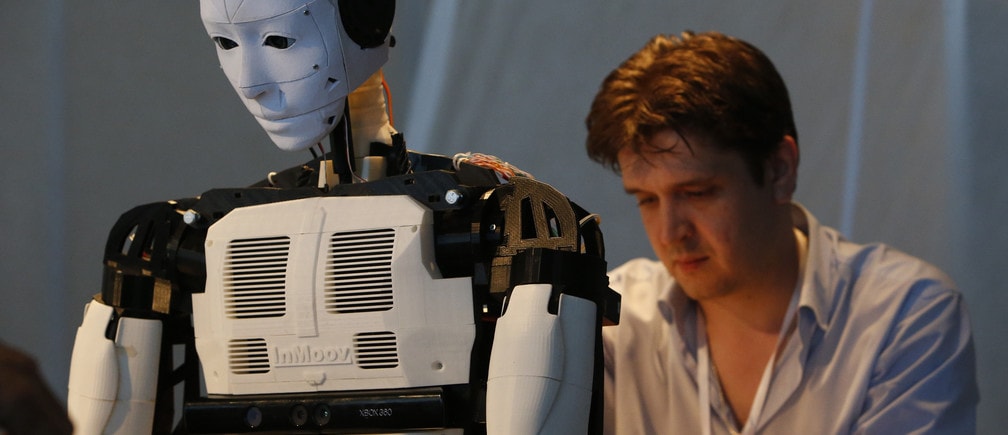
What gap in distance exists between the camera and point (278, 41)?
137 cm

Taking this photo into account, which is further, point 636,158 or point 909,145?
point 909,145

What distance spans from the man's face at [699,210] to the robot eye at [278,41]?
70 centimetres

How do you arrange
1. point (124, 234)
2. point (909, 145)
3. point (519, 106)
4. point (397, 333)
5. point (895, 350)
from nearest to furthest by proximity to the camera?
point (397, 333) < point (124, 234) < point (895, 350) < point (909, 145) < point (519, 106)

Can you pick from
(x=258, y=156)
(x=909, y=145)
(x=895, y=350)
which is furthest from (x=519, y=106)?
(x=895, y=350)

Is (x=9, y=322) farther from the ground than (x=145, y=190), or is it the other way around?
(x=145, y=190)

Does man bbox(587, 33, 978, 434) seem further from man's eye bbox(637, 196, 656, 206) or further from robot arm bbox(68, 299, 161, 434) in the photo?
robot arm bbox(68, 299, 161, 434)

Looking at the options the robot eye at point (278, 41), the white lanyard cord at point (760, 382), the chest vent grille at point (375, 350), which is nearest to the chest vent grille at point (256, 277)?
the chest vent grille at point (375, 350)

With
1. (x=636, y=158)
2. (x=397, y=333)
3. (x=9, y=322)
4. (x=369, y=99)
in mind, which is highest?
(x=369, y=99)

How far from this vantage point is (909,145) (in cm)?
238

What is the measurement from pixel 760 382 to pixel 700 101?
47 centimetres

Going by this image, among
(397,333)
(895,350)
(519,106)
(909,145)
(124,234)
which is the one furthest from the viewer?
(519,106)

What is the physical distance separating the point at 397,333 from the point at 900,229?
1485mm

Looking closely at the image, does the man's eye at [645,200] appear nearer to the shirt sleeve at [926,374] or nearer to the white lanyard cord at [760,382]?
the white lanyard cord at [760,382]

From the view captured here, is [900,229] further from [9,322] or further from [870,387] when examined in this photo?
[9,322]
